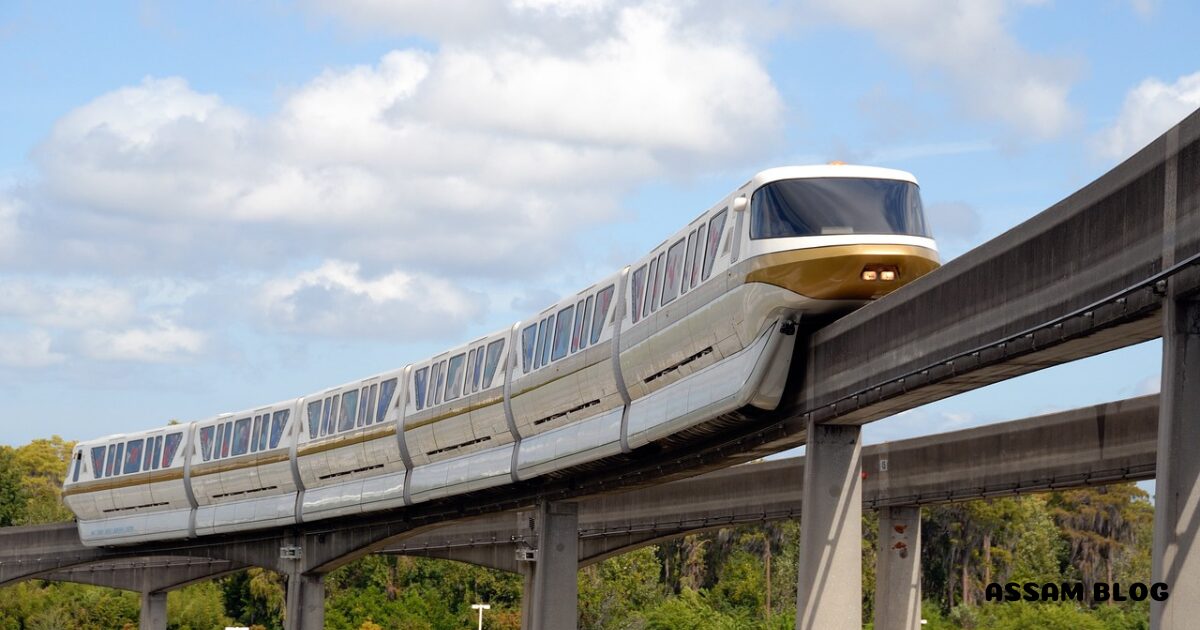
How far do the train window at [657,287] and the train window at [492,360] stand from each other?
1071cm

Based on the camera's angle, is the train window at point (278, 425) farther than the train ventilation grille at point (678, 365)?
Yes

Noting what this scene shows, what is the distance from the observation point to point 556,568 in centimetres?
4091

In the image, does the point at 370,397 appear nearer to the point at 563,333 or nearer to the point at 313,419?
the point at 313,419

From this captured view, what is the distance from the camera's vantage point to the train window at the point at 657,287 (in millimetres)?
29344

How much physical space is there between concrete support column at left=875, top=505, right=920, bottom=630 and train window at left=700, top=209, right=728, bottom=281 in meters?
10.9

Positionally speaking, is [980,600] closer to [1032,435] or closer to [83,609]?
[83,609]

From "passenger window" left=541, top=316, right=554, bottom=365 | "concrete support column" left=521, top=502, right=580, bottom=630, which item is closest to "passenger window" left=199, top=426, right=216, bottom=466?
"concrete support column" left=521, top=502, right=580, bottom=630

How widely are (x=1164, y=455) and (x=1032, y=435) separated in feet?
57.0

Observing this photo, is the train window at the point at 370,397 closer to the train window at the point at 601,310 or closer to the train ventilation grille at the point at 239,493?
the train ventilation grille at the point at 239,493

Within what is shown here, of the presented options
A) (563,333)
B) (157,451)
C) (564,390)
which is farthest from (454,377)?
(157,451)

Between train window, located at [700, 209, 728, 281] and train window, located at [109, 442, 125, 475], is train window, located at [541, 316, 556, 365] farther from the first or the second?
train window, located at [109, 442, 125, 475]

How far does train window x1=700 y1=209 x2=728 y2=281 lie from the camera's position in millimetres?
26016

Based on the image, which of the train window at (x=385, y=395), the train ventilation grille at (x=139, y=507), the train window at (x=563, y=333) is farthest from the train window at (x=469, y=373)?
the train ventilation grille at (x=139, y=507)

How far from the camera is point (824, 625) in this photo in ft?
79.6
